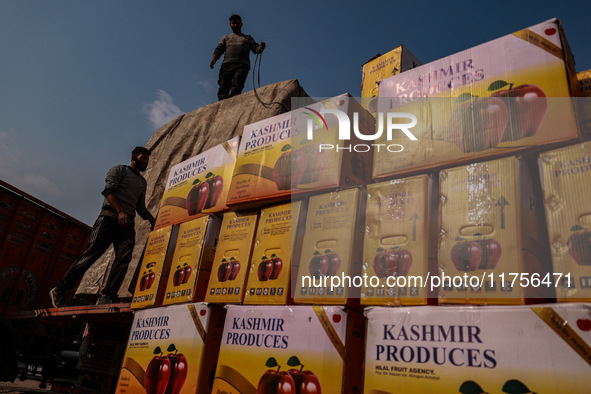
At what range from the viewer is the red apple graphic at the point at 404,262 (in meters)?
1.93

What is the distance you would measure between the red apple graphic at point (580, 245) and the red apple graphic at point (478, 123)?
0.57 metres

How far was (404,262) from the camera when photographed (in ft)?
6.41

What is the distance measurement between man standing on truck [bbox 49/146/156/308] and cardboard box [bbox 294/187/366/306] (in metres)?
2.47

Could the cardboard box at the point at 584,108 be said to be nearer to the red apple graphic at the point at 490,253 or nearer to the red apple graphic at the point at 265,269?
the red apple graphic at the point at 490,253

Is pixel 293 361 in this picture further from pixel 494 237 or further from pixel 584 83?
pixel 584 83

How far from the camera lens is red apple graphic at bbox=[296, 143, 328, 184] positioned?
8.57 feet

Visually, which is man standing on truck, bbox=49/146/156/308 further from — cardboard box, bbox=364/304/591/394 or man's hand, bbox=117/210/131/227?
cardboard box, bbox=364/304/591/394

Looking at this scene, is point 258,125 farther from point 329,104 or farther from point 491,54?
point 491,54

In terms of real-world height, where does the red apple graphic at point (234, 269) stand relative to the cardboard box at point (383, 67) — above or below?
below

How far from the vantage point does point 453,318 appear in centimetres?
172

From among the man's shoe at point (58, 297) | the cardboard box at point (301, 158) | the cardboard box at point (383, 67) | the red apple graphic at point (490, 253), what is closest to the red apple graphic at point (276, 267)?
the cardboard box at point (301, 158)

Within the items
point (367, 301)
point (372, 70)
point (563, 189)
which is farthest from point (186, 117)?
point (563, 189)

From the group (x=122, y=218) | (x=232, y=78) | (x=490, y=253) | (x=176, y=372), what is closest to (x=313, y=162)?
(x=490, y=253)

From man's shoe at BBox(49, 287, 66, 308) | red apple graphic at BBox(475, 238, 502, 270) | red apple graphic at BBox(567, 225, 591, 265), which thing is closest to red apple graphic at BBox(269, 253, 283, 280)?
red apple graphic at BBox(475, 238, 502, 270)
